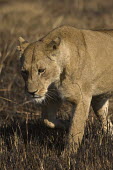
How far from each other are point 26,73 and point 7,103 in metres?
2.77

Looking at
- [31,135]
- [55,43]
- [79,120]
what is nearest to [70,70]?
[55,43]

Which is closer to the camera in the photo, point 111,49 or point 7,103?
point 111,49

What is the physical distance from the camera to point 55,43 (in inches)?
197

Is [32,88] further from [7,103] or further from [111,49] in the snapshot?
[7,103]

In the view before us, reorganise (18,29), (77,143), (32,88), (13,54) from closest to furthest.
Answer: (32,88) → (77,143) → (13,54) → (18,29)

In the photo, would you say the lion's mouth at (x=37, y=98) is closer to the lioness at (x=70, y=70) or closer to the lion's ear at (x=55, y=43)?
the lioness at (x=70, y=70)

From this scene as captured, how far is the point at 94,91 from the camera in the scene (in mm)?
5535

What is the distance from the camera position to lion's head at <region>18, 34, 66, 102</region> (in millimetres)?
4945

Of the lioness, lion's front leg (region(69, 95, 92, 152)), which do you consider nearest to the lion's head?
the lioness

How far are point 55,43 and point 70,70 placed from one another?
1.17 ft

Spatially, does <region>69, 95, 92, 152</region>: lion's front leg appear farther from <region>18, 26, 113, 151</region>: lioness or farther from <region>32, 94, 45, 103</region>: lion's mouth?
<region>32, 94, 45, 103</region>: lion's mouth

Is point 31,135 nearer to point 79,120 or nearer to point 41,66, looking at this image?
point 79,120

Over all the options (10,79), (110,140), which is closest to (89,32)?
(110,140)

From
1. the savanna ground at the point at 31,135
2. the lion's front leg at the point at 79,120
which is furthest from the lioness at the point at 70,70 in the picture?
the savanna ground at the point at 31,135
